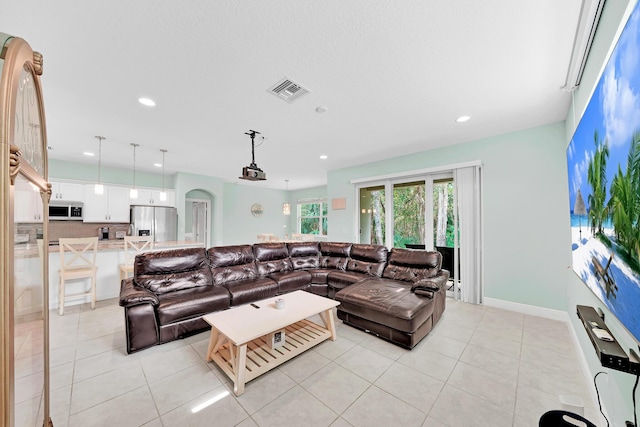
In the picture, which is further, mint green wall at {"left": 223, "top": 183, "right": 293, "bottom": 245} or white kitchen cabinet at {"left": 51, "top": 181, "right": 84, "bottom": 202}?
mint green wall at {"left": 223, "top": 183, "right": 293, "bottom": 245}

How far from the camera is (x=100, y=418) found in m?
1.58

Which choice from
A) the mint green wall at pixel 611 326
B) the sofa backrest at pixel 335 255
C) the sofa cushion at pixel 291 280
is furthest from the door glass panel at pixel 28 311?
the sofa backrest at pixel 335 255

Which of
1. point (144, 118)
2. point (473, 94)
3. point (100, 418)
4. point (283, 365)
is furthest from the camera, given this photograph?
point (144, 118)

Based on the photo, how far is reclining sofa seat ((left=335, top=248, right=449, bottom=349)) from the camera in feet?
7.97

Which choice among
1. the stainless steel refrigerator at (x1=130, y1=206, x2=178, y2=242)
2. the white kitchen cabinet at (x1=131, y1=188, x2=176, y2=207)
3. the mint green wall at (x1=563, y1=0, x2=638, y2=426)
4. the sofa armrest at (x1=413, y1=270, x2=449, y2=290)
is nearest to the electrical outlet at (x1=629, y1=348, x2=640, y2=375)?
the mint green wall at (x1=563, y1=0, x2=638, y2=426)

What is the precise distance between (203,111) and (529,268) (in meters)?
4.92

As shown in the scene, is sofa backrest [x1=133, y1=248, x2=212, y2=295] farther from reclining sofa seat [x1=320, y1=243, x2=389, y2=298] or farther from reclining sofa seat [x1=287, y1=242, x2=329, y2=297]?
reclining sofa seat [x1=320, y1=243, x2=389, y2=298]

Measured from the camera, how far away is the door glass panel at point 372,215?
17.1 ft

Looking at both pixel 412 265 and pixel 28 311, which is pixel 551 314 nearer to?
pixel 412 265

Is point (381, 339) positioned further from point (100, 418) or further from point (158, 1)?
point (158, 1)

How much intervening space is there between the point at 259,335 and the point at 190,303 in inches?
47.5

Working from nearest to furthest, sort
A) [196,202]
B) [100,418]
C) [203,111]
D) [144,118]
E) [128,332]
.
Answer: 1. [100,418]
2. [128,332]
3. [203,111]
4. [144,118]
5. [196,202]

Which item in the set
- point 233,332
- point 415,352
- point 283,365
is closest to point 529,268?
point 415,352

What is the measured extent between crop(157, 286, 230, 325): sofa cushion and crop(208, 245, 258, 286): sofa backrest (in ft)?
1.06
